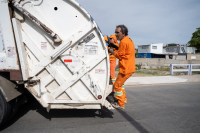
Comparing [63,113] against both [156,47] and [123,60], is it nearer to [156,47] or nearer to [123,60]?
[123,60]

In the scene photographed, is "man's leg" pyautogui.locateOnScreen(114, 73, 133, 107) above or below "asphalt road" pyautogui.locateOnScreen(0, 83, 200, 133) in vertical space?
above

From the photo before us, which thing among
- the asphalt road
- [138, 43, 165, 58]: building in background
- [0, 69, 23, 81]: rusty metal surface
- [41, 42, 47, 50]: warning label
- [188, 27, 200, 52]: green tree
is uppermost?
[188, 27, 200, 52]: green tree

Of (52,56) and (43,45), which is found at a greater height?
(43,45)

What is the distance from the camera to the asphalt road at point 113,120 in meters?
2.81

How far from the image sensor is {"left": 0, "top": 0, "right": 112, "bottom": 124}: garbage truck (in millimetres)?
2527

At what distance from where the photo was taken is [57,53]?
8.67 ft

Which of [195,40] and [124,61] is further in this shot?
[195,40]

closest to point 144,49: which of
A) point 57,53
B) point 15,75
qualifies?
point 57,53

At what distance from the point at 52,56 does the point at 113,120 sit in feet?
6.46

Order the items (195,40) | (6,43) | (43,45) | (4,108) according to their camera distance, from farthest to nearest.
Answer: (195,40)
(43,45)
(4,108)
(6,43)

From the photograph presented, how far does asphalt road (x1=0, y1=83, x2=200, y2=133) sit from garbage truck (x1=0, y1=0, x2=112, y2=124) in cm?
46

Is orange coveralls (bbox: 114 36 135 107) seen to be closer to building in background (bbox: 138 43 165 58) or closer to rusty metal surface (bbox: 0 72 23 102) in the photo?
rusty metal surface (bbox: 0 72 23 102)

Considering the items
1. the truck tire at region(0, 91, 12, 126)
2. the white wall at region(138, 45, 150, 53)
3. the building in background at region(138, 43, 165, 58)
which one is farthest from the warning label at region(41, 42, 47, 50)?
the white wall at region(138, 45, 150, 53)

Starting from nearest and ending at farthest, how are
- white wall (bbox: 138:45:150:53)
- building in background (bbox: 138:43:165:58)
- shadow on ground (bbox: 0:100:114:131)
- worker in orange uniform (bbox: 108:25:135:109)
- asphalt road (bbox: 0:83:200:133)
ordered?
asphalt road (bbox: 0:83:200:133) → worker in orange uniform (bbox: 108:25:135:109) → shadow on ground (bbox: 0:100:114:131) → building in background (bbox: 138:43:165:58) → white wall (bbox: 138:45:150:53)
